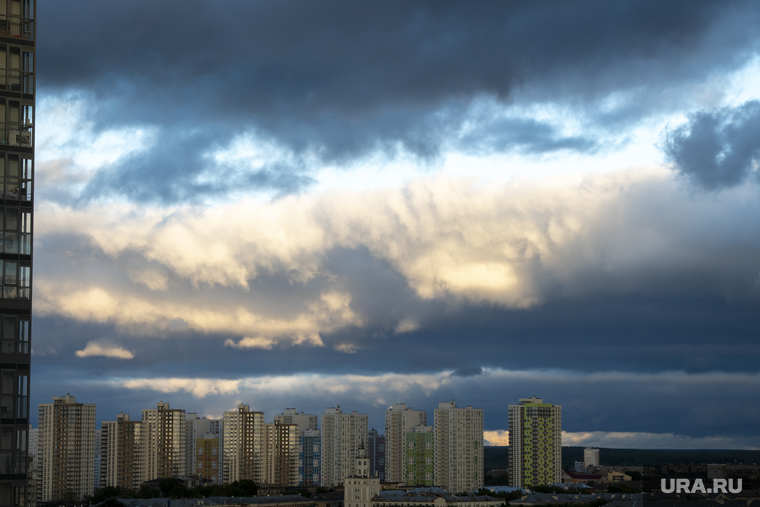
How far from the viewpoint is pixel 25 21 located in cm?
3994

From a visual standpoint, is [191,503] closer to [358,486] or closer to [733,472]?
[358,486]

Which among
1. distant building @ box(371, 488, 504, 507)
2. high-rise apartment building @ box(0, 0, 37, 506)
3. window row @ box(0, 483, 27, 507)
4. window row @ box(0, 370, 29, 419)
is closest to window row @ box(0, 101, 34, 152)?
high-rise apartment building @ box(0, 0, 37, 506)

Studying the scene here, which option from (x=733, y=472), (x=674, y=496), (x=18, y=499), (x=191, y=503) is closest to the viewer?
(x=18, y=499)

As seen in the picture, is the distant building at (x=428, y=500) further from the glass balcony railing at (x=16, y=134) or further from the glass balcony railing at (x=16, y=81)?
the glass balcony railing at (x=16, y=81)

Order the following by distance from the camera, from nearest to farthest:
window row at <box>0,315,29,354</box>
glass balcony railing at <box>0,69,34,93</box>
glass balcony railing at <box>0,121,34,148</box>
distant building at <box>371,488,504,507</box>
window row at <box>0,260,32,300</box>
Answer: window row at <box>0,315,29,354</box> < window row at <box>0,260,32,300</box> < glass balcony railing at <box>0,121,34,148</box> < glass balcony railing at <box>0,69,34,93</box> < distant building at <box>371,488,504,507</box>

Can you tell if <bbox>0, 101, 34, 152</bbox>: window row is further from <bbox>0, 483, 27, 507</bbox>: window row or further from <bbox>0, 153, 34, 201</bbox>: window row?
<bbox>0, 483, 27, 507</bbox>: window row

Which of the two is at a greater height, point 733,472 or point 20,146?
point 20,146

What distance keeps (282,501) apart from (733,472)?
104410mm

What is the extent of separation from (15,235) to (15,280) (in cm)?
195

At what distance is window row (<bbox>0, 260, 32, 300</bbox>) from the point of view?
37219 mm

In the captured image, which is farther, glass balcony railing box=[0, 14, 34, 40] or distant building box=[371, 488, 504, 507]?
distant building box=[371, 488, 504, 507]

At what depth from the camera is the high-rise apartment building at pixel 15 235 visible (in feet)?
119

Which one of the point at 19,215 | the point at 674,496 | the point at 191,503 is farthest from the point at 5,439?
the point at 191,503

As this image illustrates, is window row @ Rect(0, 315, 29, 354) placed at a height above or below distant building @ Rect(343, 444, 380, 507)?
above
